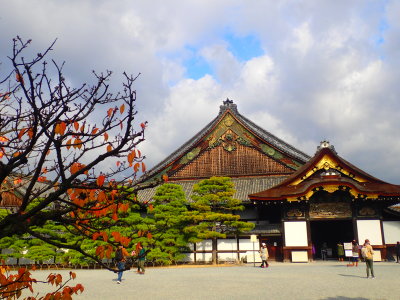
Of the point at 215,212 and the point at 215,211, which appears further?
the point at 215,211

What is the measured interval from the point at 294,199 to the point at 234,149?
8243mm

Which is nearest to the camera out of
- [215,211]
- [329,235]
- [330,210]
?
[215,211]

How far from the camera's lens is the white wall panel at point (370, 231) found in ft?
80.7

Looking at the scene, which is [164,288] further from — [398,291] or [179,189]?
[179,189]

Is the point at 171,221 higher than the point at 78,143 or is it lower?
lower

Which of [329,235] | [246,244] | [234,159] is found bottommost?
[246,244]

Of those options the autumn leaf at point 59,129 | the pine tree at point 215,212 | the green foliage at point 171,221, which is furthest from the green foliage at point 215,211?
the autumn leaf at point 59,129

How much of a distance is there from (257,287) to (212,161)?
19.6 m

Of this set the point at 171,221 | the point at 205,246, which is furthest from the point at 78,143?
the point at 205,246

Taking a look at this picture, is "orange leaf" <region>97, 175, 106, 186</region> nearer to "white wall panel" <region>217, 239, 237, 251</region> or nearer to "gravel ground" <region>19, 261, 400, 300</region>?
"gravel ground" <region>19, 261, 400, 300</region>

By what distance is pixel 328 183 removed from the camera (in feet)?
80.8

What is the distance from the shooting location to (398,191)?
2417cm

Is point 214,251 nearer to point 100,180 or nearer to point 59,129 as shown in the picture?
point 100,180

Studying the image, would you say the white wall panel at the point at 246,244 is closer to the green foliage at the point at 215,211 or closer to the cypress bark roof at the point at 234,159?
the green foliage at the point at 215,211
